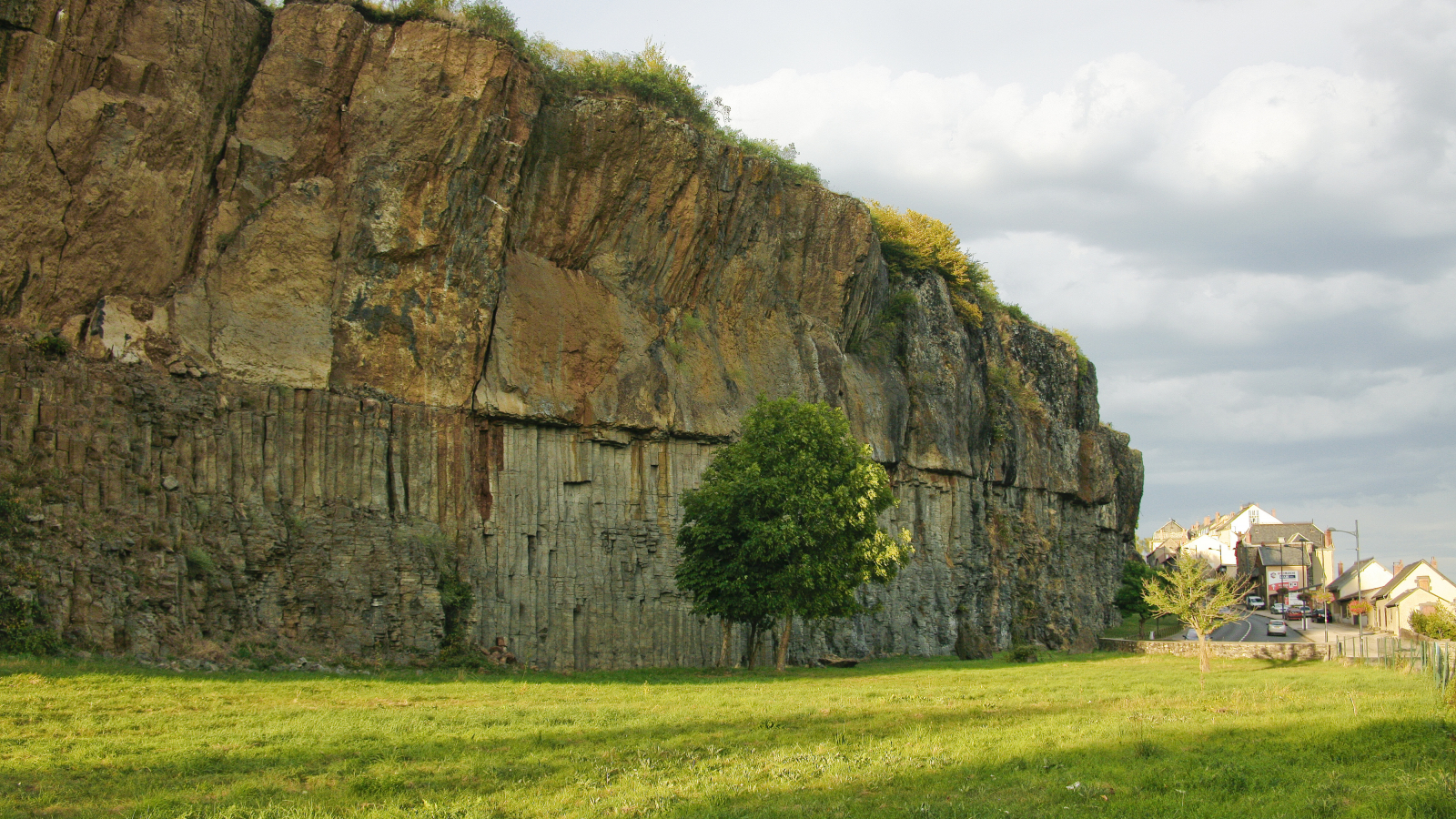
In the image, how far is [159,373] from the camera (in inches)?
1179

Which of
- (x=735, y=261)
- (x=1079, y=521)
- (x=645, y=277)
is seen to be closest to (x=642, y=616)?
(x=645, y=277)

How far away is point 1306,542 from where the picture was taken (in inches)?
5089

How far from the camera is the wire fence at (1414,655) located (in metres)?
24.5

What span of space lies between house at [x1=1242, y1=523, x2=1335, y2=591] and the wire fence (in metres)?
86.4

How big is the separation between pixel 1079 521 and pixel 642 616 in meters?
49.1

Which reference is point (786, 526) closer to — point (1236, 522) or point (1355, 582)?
point (1355, 582)

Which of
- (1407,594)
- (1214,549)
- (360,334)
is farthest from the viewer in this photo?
(1214,549)

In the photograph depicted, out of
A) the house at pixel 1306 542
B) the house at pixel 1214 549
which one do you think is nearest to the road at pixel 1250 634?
the house at pixel 1306 542

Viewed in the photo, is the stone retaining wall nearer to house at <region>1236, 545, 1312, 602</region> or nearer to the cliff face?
the cliff face

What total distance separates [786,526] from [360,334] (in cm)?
1360

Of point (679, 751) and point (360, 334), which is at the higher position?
point (360, 334)

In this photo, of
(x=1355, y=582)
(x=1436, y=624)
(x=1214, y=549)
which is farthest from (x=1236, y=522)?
(x=1436, y=624)

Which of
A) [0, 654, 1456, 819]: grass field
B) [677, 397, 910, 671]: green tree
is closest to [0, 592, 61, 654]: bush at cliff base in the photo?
[0, 654, 1456, 819]: grass field

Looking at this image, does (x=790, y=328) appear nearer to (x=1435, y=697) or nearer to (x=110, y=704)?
(x=1435, y=697)
